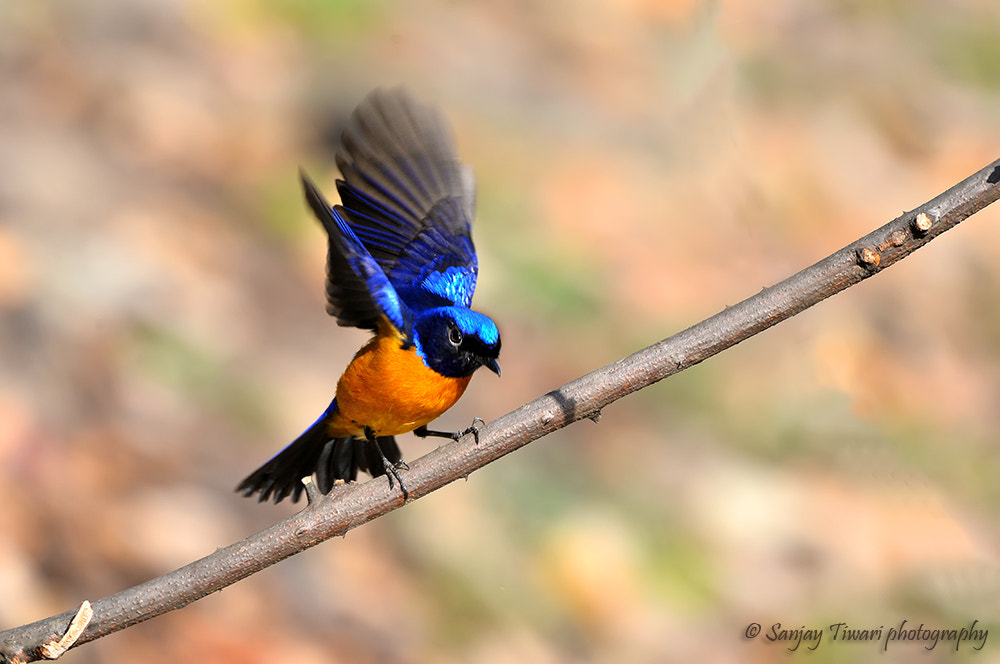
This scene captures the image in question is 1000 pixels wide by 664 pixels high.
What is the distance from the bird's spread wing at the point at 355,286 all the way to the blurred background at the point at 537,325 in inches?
73.2

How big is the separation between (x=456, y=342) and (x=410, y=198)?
889 millimetres

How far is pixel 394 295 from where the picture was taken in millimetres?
3898

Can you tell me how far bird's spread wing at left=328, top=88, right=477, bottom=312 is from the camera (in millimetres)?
4207

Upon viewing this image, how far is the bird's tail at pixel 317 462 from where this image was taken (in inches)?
168

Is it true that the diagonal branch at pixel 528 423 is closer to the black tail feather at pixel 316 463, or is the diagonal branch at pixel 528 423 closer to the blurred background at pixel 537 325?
the black tail feather at pixel 316 463

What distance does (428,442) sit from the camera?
21.9 ft

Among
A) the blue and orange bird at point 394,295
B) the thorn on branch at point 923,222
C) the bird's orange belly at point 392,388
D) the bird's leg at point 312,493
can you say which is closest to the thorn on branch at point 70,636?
the bird's leg at point 312,493

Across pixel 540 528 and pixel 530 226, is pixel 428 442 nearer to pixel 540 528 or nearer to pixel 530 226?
pixel 540 528

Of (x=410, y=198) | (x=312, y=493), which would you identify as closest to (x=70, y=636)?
(x=312, y=493)

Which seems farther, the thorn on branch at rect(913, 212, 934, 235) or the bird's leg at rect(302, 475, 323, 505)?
the bird's leg at rect(302, 475, 323, 505)

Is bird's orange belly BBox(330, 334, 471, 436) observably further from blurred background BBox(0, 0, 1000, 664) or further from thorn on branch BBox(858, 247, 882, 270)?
thorn on branch BBox(858, 247, 882, 270)

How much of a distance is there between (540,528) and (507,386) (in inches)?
45.7

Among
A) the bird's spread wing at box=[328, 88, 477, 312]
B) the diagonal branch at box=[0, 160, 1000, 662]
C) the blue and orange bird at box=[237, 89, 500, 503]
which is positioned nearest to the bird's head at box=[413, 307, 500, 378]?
the blue and orange bird at box=[237, 89, 500, 503]

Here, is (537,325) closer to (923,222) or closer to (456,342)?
(456,342)
